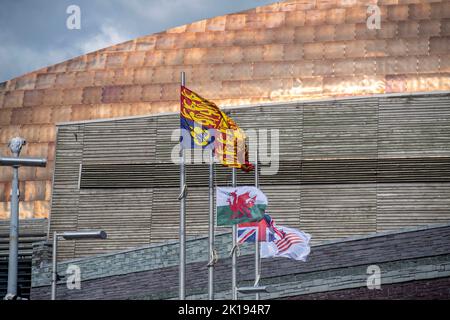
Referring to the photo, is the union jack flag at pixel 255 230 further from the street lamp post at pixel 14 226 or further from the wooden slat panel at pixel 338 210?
the street lamp post at pixel 14 226

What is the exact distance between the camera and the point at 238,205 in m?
40.0

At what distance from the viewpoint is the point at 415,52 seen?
64500 millimetres

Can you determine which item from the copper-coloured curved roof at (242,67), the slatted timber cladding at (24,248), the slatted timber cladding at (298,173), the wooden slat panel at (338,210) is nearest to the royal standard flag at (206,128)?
the wooden slat panel at (338,210)

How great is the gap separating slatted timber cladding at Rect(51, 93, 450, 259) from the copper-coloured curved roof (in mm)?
4706

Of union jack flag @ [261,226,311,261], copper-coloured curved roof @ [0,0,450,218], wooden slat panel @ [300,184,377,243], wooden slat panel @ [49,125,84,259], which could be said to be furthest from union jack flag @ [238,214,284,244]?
copper-coloured curved roof @ [0,0,450,218]

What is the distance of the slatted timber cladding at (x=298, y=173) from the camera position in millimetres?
56781

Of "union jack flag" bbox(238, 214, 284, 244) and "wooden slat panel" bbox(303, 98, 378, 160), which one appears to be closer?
"union jack flag" bbox(238, 214, 284, 244)

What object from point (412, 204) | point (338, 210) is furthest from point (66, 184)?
point (412, 204)

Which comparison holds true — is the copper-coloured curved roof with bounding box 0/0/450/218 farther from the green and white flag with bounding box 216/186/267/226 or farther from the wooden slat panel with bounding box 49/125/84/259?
the green and white flag with bounding box 216/186/267/226

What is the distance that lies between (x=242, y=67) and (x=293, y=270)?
685 inches

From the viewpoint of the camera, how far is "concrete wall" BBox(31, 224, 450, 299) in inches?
2003

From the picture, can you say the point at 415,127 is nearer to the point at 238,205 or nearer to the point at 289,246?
the point at 289,246
